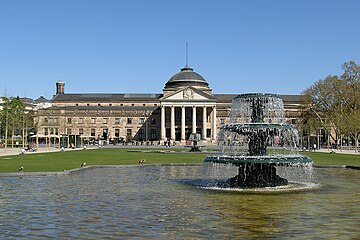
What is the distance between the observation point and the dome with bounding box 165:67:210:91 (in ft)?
391

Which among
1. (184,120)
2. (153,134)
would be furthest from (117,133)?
(184,120)

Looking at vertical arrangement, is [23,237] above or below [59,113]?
below

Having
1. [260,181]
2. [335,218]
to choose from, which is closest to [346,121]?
[260,181]

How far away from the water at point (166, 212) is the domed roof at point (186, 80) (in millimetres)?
98751

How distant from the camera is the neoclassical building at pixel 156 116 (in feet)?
358

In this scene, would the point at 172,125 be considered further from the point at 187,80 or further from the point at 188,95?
the point at 187,80

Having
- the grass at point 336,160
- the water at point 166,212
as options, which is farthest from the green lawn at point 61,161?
the grass at point 336,160

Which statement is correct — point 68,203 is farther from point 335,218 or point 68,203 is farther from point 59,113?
point 59,113

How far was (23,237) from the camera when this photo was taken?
1034cm

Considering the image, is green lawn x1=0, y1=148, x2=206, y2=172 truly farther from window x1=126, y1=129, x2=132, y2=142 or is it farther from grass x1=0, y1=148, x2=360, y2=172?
window x1=126, y1=129, x2=132, y2=142

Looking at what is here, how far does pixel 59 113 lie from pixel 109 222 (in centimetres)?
10737

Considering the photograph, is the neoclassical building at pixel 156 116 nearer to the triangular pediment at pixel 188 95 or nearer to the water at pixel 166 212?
the triangular pediment at pixel 188 95

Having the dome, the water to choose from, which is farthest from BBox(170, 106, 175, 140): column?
the water

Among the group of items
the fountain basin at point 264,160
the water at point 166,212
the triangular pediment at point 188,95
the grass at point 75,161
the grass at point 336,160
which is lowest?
the water at point 166,212
